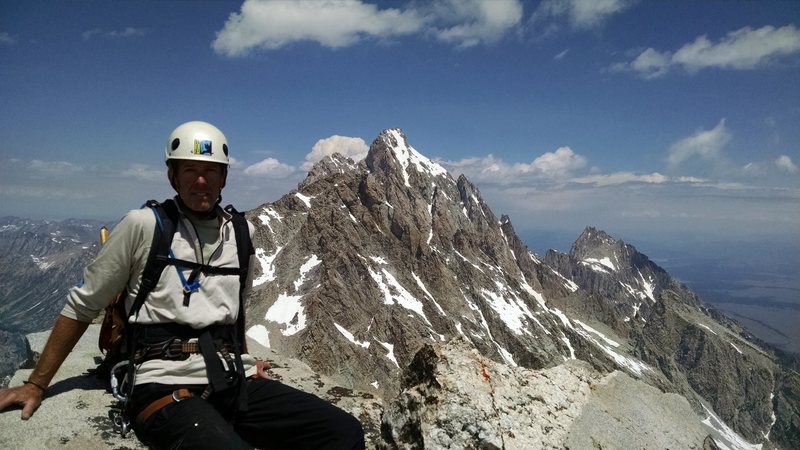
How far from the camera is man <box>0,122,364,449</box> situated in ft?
18.2

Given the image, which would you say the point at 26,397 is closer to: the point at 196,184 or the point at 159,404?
the point at 159,404

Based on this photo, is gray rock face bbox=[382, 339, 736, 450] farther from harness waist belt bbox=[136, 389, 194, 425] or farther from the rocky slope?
harness waist belt bbox=[136, 389, 194, 425]

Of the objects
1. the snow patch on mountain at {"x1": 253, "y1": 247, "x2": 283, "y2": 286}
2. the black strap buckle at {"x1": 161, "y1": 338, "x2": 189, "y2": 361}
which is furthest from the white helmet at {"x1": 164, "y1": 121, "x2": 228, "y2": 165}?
the snow patch on mountain at {"x1": 253, "y1": 247, "x2": 283, "y2": 286}

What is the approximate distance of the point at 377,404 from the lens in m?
12.7

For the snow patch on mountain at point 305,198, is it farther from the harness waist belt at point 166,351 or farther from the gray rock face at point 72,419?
the harness waist belt at point 166,351

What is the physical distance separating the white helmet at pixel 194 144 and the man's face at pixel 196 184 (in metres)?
0.12

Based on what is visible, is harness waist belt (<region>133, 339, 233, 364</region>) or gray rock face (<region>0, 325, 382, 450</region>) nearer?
harness waist belt (<region>133, 339, 233, 364</region>)

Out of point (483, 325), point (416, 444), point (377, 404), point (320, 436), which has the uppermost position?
point (320, 436)

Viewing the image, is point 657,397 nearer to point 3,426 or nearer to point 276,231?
point 3,426

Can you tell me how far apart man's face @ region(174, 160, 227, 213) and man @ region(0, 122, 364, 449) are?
0.05 feet

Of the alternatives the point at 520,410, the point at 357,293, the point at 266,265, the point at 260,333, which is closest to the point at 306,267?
the point at 266,265

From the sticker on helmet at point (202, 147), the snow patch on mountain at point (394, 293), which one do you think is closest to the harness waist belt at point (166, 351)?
the sticker on helmet at point (202, 147)

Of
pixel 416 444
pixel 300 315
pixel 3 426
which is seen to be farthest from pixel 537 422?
pixel 300 315

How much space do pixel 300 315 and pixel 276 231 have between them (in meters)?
42.7
